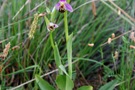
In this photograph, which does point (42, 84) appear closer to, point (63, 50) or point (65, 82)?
point (65, 82)

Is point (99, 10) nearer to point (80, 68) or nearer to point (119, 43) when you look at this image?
point (119, 43)

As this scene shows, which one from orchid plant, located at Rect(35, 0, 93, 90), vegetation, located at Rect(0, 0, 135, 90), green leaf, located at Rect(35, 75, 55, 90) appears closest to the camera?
orchid plant, located at Rect(35, 0, 93, 90)

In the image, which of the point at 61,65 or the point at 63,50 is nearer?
the point at 61,65

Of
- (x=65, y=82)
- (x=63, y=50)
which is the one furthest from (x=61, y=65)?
(x=63, y=50)

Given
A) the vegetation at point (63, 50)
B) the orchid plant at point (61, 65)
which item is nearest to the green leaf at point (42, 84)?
the orchid plant at point (61, 65)

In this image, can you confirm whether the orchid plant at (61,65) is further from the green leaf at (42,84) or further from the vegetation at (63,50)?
the vegetation at (63,50)

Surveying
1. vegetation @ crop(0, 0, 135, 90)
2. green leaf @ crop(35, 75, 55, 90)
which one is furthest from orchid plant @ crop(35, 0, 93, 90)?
vegetation @ crop(0, 0, 135, 90)

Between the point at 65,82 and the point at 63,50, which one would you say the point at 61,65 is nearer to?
the point at 65,82

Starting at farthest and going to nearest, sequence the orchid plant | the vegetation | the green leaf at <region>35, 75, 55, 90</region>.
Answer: the vegetation → the green leaf at <region>35, 75, 55, 90</region> → the orchid plant

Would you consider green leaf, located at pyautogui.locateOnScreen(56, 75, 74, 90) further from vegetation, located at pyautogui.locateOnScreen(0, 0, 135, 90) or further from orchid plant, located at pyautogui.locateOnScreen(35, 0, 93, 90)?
vegetation, located at pyautogui.locateOnScreen(0, 0, 135, 90)

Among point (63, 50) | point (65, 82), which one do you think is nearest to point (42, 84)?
point (65, 82)
